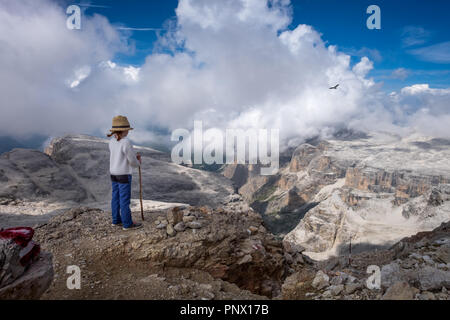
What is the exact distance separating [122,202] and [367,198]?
145204mm

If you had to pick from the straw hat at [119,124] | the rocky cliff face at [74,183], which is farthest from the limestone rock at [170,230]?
the rocky cliff face at [74,183]

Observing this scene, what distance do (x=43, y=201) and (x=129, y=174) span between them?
39.6m

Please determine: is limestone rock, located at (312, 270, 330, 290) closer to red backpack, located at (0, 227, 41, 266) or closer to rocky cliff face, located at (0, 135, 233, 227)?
red backpack, located at (0, 227, 41, 266)

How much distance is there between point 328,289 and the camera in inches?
257

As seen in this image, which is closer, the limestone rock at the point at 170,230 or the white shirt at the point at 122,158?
the white shirt at the point at 122,158

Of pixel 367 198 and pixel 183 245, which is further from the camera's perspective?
pixel 367 198

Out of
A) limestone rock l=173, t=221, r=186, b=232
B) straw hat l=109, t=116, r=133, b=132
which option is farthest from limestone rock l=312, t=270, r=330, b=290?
straw hat l=109, t=116, r=133, b=132

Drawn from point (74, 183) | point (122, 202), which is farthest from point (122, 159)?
point (74, 183)

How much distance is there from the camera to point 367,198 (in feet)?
420

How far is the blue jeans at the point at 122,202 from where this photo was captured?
833 cm

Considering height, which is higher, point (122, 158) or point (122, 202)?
point (122, 158)

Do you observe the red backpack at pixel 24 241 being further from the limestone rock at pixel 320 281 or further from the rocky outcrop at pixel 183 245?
the limestone rock at pixel 320 281

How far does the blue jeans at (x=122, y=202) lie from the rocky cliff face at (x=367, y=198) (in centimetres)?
6605

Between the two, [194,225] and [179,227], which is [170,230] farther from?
[194,225]
